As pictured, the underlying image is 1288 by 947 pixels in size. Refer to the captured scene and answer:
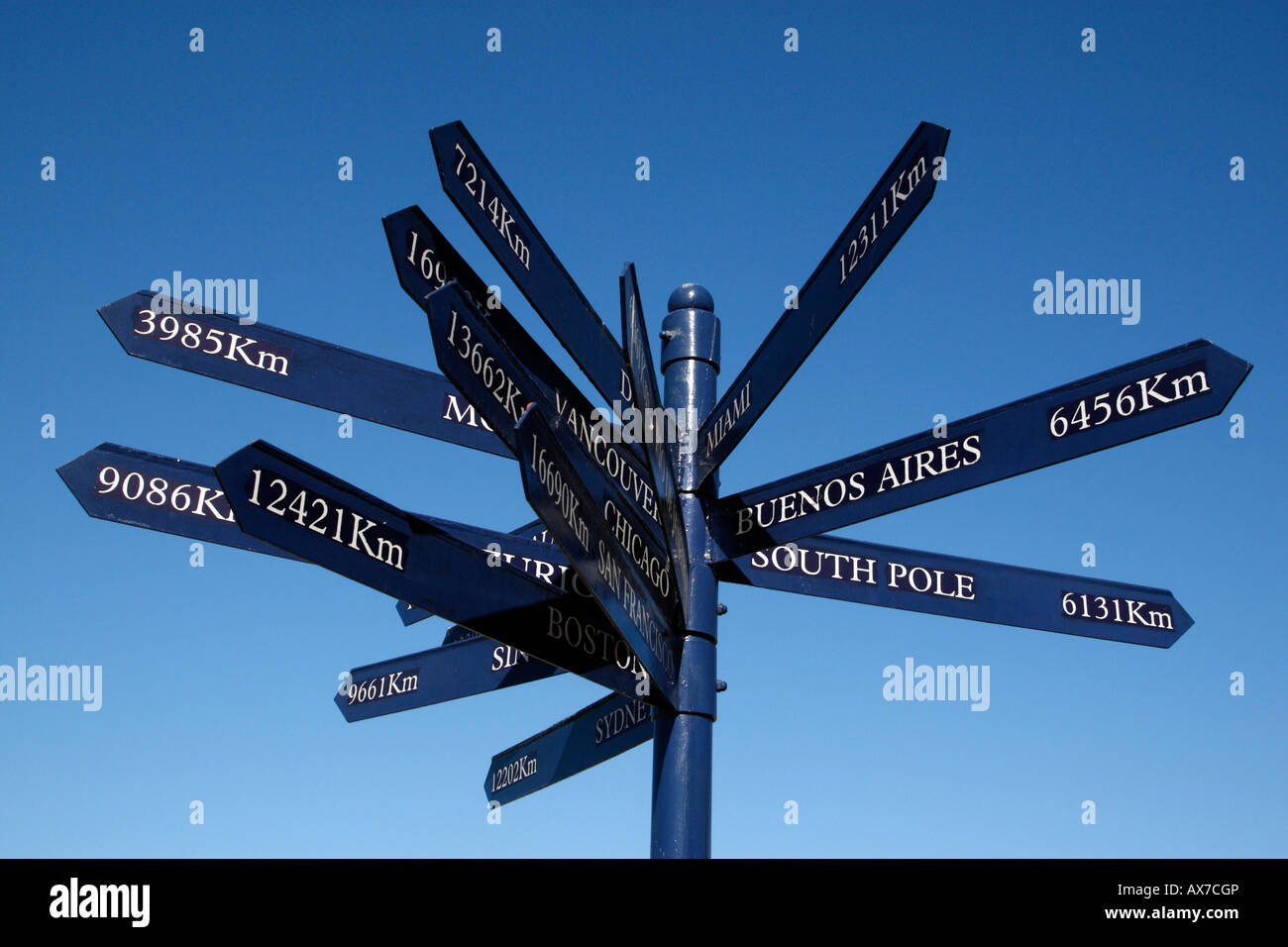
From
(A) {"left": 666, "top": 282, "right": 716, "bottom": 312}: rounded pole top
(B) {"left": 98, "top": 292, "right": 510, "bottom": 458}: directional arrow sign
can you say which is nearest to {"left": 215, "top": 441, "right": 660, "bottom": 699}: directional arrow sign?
(B) {"left": 98, "top": 292, "right": 510, "bottom": 458}: directional arrow sign

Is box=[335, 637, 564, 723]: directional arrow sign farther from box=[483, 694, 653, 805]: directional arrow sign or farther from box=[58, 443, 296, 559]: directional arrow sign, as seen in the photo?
box=[58, 443, 296, 559]: directional arrow sign

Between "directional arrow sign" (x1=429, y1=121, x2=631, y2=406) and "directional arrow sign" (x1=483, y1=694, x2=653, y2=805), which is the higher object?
"directional arrow sign" (x1=429, y1=121, x2=631, y2=406)

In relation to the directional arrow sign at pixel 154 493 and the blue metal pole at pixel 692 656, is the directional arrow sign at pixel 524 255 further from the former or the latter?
the directional arrow sign at pixel 154 493

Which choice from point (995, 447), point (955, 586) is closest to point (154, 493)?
point (995, 447)

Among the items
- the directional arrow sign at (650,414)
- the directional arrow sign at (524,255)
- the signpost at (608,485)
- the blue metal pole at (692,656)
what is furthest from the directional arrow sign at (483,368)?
the blue metal pole at (692,656)

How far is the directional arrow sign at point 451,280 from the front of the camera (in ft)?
12.1

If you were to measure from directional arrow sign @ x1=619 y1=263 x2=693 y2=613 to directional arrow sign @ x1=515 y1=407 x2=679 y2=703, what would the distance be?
15cm

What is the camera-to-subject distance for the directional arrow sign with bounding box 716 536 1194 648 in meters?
4.58

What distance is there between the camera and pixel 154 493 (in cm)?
363

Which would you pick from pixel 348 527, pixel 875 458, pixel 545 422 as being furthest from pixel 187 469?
pixel 875 458

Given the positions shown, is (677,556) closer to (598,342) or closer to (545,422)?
(598,342)

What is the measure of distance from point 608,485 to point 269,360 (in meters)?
1.37
